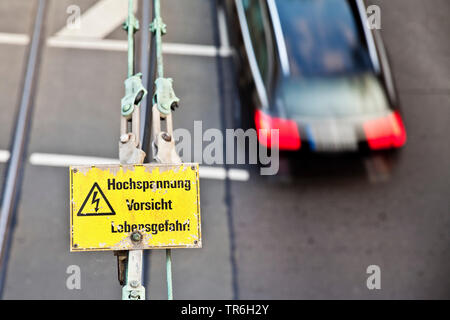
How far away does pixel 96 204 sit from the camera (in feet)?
13.7

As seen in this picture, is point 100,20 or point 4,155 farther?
point 100,20

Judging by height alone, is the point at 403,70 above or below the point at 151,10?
below

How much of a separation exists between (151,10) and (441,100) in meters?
5.51

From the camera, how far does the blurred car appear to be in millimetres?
9211

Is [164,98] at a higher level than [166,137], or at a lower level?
higher

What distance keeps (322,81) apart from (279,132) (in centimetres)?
96

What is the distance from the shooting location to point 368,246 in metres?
9.10

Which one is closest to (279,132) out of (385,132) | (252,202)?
(252,202)

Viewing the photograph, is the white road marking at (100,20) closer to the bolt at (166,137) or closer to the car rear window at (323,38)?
the car rear window at (323,38)

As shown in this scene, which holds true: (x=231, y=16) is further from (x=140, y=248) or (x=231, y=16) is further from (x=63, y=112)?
(x=140, y=248)

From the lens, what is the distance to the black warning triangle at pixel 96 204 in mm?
4168

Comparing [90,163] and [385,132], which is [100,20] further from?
[385,132]
